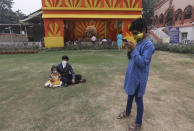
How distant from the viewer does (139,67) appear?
6.88ft

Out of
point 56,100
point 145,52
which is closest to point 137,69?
point 145,52

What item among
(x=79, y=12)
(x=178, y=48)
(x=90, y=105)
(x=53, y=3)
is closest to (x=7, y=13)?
(x=53, y=3)

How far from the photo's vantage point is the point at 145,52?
1987 mm

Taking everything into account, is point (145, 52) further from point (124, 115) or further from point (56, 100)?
point (56, 100)

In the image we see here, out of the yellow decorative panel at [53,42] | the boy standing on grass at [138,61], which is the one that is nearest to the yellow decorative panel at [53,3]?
the yellow decorative panel at [53,42]

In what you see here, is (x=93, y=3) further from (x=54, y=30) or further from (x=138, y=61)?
(x=138, y=61)

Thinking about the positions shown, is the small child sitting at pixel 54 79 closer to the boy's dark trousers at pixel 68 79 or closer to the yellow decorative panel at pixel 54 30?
the boy's dark trousers at pixel 68 79

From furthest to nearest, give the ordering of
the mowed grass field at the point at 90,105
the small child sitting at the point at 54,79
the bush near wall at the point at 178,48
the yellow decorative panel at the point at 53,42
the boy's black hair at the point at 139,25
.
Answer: the yellow decorative panel at the point at 53,42
the bush near wall at the point at 178,48
the small child sitting at the point at 54,79
the mowed grass field at the point at 90,105
the boy's black hair at the point at 139,25

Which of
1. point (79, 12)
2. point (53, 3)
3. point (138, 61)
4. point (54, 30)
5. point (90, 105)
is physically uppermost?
point (53, 3)

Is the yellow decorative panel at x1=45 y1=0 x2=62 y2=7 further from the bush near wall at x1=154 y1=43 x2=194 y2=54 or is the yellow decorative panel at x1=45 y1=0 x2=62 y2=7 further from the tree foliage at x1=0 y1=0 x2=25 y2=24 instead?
the tree foliage at x1=0 y1=0 x2=25 y2=24

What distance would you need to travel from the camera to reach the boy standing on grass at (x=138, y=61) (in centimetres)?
197

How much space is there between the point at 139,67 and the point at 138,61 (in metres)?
0.19

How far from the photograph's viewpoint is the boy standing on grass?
197cm

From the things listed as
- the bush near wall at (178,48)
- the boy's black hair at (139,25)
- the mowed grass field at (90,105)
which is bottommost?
the mowed grass field at (90,105)
